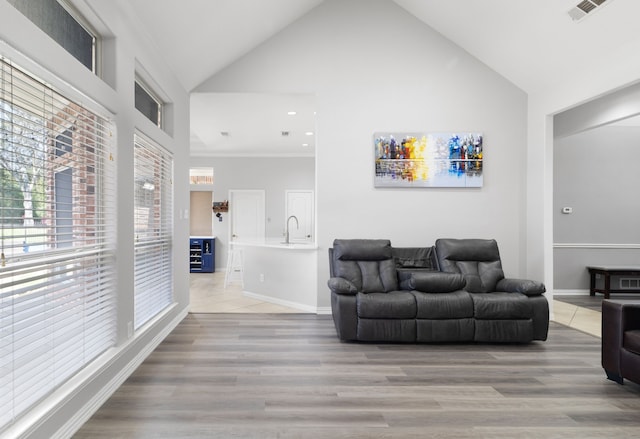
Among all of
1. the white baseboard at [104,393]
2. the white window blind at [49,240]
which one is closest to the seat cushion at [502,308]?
the white baseboard at [104,393]

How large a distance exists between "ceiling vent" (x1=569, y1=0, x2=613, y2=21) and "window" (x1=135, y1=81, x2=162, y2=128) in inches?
157

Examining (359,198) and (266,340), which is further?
(359,198)

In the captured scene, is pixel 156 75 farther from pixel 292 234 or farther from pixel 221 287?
pixel 292 234

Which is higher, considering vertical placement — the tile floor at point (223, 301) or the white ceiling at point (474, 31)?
the white ceiling at point (474, 31)

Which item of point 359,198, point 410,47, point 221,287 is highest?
point 410,47

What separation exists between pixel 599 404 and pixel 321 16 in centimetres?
477

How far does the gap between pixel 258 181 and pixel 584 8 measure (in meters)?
7.05

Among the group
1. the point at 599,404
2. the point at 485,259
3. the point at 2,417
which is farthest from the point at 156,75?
the point at 599,404

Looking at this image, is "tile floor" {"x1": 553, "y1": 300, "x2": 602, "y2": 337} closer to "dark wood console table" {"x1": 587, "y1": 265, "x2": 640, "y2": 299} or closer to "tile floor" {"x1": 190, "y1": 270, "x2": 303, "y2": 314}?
"dark wood console table" {"x1": 587, "y1": 265, "x2": 640, "y2": 299}

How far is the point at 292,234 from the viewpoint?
9586mm

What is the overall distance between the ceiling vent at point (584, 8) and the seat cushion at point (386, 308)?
299 cm

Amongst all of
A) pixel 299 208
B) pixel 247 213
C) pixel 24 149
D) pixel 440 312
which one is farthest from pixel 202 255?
pixel 24 149

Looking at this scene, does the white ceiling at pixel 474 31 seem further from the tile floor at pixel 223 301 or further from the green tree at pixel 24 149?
the tile floor at pixel 223 301

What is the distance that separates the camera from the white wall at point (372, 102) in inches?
192
